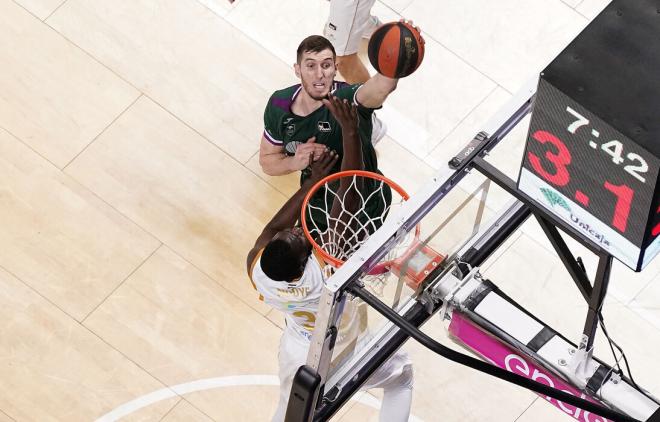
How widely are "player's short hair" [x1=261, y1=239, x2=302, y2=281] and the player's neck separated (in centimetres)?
132

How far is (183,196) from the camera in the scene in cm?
756

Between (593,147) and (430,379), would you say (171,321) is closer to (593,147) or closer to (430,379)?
(430,379)

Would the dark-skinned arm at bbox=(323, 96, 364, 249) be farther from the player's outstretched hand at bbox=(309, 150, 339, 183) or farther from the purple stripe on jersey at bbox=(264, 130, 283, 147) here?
the purple stripe on jersey at bbox=(264, 130, 283, 147)

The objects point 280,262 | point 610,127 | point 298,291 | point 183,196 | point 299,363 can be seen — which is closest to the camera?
point 610,127

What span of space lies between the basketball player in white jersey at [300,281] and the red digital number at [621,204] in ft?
4.15

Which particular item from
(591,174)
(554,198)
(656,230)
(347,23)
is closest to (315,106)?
(347,23)

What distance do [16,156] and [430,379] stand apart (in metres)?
2.80

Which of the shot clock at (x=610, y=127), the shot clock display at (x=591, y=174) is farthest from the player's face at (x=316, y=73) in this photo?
the shot clock at (x=610, y=127)

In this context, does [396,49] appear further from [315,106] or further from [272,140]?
[272,140]

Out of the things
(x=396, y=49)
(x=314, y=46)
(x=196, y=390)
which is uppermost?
(x=396, y=49)

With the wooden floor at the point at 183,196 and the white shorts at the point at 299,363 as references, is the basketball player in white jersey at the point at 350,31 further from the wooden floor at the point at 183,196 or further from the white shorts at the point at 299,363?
the white shorts at the point at 299,363

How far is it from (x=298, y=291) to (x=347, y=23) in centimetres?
225

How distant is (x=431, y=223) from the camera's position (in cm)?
503

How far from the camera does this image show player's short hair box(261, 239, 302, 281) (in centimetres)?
579
